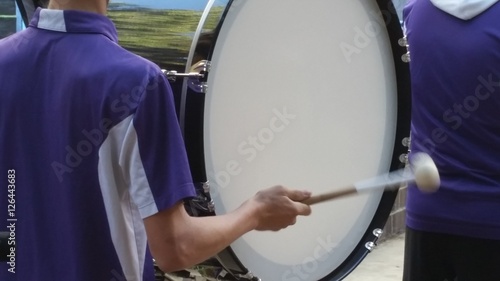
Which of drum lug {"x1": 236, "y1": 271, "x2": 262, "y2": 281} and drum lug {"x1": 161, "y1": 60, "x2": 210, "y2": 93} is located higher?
drum lug {"x1": 161, "y1": 60, "x2": 210, "y2": 93}

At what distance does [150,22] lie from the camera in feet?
6.95

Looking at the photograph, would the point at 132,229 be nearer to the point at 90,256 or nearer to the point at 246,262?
the point at 90,256

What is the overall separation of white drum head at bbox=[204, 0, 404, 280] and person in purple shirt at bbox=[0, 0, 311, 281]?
0.63m

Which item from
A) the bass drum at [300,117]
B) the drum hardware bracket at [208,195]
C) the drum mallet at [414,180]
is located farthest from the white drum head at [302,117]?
the drum mallet at [414,180]

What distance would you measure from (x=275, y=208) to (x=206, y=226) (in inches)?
7.6

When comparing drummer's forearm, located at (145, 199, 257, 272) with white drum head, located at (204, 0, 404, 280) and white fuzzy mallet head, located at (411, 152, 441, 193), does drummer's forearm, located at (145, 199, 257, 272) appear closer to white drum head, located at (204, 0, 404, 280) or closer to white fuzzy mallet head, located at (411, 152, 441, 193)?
white fuzzy mallet head, located at (411, 152, 441, 193)

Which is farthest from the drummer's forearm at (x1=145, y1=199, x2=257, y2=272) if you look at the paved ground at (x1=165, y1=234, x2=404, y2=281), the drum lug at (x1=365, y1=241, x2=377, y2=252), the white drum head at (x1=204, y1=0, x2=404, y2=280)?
the paved ground at (x1=165, y1=234, x2=404, y2=281)

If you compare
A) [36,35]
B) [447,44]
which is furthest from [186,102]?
[447,44]

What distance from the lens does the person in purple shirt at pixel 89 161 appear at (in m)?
1.28

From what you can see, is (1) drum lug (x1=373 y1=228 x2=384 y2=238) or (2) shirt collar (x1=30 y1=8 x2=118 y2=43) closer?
(2) shirt collar (x1=30 y1=8 x2=118 y2=43)

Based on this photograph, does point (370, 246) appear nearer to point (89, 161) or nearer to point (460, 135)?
point (460, 135)

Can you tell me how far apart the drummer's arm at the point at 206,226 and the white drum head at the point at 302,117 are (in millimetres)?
458

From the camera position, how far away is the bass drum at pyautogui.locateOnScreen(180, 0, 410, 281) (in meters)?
1.99

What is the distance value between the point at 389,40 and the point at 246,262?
0.88 meters
